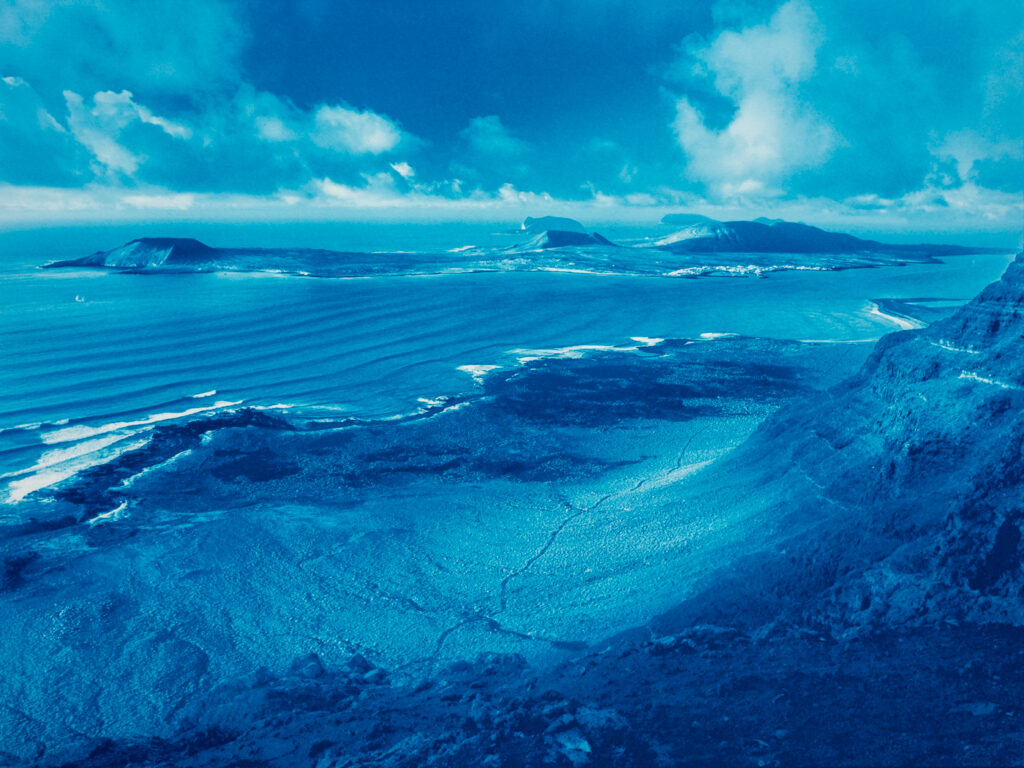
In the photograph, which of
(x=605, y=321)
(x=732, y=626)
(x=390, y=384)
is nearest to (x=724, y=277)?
→ (x=605, y=321)

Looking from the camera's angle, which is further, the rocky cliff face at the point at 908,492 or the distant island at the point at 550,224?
the distant island at the point at 550,224

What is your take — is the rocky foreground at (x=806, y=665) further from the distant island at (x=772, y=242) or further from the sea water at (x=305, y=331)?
the distant island at (x=772, y=242)

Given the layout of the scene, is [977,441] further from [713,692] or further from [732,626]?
[713,692]

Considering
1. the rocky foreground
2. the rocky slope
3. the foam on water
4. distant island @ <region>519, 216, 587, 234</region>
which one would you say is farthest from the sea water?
distant island @ <region>519, 216, 587, 234</region>

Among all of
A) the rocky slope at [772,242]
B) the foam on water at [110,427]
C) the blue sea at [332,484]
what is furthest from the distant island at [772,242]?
the foam on water at [110,427]

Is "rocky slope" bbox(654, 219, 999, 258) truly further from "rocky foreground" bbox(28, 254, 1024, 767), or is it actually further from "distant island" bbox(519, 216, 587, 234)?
"rocky foreground" bbox(28, 254, 1024, 767)

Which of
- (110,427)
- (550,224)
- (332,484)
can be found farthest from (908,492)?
(550,224)
